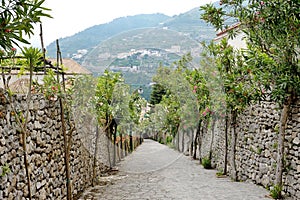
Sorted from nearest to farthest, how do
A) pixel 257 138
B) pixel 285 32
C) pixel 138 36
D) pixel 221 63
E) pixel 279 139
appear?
pixel 285 32, pixel 279 139, pixel 257 138, pixel 221 63, pixel 138 36

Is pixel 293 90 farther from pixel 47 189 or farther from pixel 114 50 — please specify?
pixel 114 50

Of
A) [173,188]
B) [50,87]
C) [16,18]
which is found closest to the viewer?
[16,18]

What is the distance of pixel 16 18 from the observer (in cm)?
257

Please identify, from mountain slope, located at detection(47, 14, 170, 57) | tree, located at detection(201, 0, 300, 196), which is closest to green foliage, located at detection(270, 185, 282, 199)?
tree, located at detection(201, 0, 300, 196)

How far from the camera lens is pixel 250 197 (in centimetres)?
637

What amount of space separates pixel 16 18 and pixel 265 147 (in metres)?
5.86

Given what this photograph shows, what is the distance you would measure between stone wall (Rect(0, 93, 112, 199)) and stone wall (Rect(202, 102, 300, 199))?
3787mm

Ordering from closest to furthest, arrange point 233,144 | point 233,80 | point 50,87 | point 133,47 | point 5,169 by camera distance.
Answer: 1. point 5,169
2. point 50,87
3. point 233,80
4. point 233,144
5. point 133,47

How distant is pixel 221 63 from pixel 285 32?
335cm

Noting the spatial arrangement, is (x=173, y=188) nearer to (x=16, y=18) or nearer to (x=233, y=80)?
(x=233, y=80)

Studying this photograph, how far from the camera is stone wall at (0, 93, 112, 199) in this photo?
334cm

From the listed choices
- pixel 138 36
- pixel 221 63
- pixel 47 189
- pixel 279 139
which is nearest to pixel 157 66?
pixel 138 36

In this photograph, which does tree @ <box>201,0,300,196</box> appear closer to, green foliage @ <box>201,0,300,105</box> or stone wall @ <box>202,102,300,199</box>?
green foliage @ <box>201,0,300,105</box>

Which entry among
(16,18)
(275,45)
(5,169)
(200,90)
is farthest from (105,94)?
(16,18)
